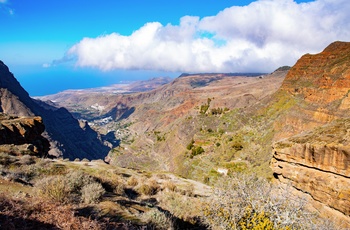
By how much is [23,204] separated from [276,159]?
1544 centimetres

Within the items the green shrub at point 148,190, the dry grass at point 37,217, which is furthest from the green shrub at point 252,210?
the green shrub at point 148,190

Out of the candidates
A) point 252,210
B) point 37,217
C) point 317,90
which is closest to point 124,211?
point 37,217

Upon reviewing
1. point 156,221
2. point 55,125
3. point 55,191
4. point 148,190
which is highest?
point 55,191

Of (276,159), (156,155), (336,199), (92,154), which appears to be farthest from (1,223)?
(92,154)

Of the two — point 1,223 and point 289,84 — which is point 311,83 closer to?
point 289,84

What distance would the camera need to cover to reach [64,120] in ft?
632

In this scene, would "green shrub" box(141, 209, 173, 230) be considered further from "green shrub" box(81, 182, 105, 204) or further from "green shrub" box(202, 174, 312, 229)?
"green shrub" box(81, 182, 105, 204)

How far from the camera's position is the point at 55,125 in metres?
165

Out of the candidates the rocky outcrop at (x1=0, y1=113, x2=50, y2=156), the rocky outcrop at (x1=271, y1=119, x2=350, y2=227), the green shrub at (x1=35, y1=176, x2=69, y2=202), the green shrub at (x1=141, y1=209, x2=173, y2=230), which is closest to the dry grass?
the green shrub at (x1=35, y1=176, x2=69, y2=202)

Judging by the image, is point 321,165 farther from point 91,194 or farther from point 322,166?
point 91,194

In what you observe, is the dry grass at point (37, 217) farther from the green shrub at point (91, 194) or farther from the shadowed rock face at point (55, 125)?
the shadowed rock face at point (55, 125)

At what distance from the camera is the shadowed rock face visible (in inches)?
4574

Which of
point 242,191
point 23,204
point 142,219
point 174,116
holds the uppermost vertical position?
point 23,204

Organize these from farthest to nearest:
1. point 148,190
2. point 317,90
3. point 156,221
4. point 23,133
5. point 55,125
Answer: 1. point 55,125
2. point 317,90
3. point 23,133
4. point 148,190
5. point 156,221
